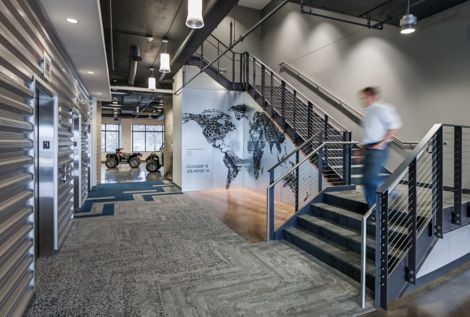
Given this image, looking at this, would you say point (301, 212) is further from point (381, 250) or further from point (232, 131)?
point (232, 131)

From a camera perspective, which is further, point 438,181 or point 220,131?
point 220,131

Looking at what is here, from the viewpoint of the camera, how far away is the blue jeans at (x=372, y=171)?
341cm

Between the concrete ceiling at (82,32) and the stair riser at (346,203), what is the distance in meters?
4.04

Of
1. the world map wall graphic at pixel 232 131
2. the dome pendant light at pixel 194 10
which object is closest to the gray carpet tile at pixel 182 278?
the dome pendant light at pixel 194 10

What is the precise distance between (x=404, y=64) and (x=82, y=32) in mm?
5617

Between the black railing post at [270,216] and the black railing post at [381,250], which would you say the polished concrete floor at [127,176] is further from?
the black railing post at [381,250]

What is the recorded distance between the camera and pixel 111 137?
64.5ft

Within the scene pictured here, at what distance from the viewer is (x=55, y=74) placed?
3.88 meters

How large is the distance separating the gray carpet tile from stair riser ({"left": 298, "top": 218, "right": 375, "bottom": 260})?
40 centimetres

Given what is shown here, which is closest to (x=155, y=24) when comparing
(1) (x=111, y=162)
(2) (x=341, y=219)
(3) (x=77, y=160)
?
(3) (x=77, y=160)

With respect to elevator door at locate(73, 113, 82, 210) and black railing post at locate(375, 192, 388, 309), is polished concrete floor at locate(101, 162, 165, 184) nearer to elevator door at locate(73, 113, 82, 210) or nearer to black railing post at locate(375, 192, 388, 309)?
elevator door at locate(73, 113, 82, 210)

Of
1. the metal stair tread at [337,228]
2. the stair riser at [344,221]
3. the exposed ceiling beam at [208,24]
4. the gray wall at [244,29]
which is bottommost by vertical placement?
the metal stair tread at [337,228]

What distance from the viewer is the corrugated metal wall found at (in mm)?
2072

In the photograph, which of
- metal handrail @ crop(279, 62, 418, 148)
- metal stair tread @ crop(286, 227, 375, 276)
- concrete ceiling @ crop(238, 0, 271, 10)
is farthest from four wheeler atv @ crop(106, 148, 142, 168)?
metal stair tread @ crop(286, 227, 375, 276)
